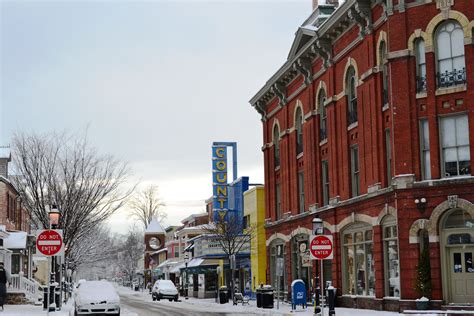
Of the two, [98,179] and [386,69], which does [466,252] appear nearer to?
[386,69]

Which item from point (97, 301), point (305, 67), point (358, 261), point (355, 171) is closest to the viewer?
point (97, 301)

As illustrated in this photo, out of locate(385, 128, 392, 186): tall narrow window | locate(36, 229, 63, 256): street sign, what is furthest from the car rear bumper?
locate(385, 128, 392, 186): tall narrow window

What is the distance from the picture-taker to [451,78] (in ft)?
95.7

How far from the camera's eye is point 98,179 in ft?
137

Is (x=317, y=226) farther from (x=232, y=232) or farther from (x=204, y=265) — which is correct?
(x=204, y=265)

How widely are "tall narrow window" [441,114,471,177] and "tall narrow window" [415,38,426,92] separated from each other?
1672 millimetres

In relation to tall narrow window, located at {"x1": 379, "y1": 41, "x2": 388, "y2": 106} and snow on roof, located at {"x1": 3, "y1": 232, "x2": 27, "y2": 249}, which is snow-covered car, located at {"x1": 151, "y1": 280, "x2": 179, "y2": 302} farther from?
tall narrow window, located at {"x1": 379, "y1": 41, "x2": 388, "y2": 106}

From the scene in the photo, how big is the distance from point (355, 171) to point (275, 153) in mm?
15329

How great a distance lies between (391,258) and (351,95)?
909cm

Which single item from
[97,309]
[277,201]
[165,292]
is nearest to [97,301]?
[97,309]

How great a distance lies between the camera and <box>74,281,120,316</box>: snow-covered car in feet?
95.8

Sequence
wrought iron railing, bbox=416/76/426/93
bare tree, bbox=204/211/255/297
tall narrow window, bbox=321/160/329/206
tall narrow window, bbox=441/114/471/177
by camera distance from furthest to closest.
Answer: bare tree, bbox=204/211/255/297
tall narrow window, bbox=321/160/329/206
wrought iron railing, bbox=416/76/426/93
tall narrow window, bbox=441/114/471/177

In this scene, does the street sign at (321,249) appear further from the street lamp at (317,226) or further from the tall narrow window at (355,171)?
the tall narrow window at (355,171)

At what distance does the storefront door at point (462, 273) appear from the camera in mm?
28016
